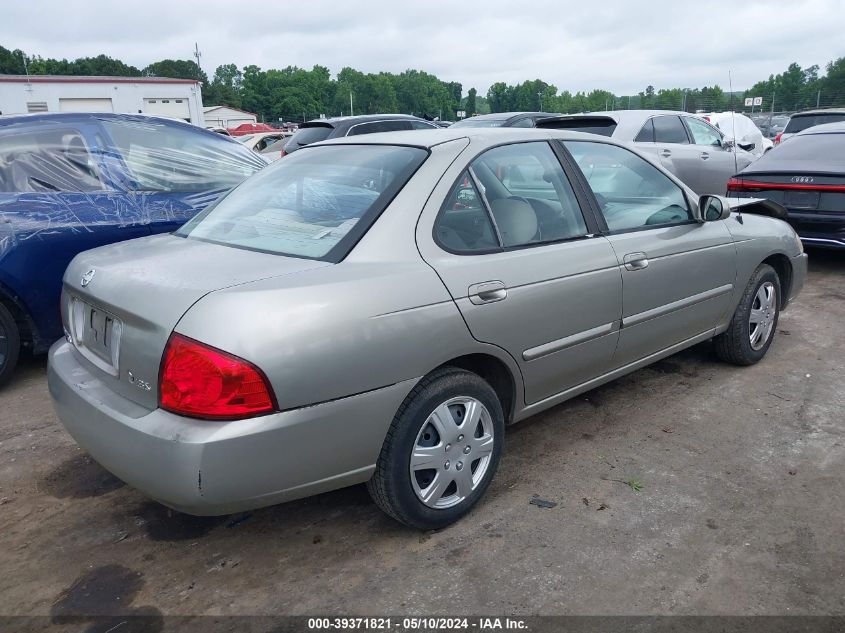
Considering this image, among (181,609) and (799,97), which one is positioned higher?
(799,97)

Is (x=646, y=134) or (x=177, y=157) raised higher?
(x=646, y=134)

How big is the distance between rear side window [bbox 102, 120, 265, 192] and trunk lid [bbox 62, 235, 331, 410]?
2.16m

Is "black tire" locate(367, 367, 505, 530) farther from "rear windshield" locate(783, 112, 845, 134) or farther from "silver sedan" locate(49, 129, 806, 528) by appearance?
"rear windshield" locate(783, 112, 845, 134)

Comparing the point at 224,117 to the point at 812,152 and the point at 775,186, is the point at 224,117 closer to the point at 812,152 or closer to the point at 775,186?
the point at 812,152

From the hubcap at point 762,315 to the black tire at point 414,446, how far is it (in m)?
2.47

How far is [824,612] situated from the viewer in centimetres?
224

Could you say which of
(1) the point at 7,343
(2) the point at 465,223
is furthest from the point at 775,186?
(1) the point at 7,343

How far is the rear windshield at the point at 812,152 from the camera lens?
21.3 ft

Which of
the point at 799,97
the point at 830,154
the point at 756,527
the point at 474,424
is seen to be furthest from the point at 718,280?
the point at 799,97

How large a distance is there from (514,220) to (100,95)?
49524 mm

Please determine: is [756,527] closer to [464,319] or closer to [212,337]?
[464,319]

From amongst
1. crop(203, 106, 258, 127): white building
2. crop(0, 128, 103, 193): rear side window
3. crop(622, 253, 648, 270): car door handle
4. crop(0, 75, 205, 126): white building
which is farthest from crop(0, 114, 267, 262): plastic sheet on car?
crop(203, 106, 258, 127): white building

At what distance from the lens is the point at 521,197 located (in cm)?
311

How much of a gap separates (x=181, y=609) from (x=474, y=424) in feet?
4.12
